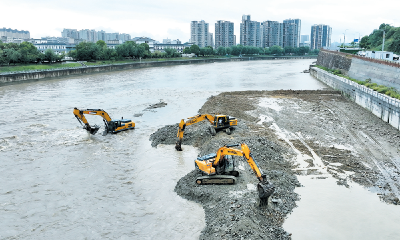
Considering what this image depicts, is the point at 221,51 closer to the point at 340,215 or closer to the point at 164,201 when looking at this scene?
the point at 164,201

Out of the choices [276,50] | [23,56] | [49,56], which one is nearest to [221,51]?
[276,50]

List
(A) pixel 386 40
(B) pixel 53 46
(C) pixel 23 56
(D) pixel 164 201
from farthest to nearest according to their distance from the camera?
(B) pixel 53 46 < (A) pixel 386 40 < (C) pixel 23 56 < (D) pixel 164 201

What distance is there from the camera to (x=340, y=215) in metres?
13.0

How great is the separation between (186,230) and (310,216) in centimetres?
483

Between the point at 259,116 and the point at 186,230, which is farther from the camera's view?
the point at 259,116

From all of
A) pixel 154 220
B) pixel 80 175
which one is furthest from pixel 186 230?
pixel 80 175

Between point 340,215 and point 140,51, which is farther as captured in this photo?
point 140,51

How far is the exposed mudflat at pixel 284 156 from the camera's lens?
11.9m

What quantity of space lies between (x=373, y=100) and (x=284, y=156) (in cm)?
1765

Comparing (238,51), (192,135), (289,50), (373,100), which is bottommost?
(192,135)

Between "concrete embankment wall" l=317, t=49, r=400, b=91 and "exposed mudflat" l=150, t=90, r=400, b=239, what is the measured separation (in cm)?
487

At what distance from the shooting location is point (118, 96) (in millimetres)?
43531

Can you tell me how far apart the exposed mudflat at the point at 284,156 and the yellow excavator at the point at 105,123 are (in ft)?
12.0

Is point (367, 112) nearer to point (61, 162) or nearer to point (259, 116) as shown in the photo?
point (259, 116)
